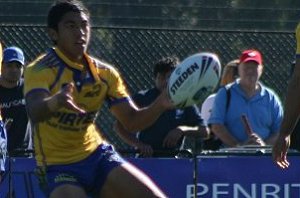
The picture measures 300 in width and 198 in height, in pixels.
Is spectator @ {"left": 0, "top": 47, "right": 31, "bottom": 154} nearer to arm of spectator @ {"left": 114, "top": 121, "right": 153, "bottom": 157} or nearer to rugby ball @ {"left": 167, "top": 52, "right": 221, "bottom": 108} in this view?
arm of spectator @ {"left": 114, "top": 121, "right": 153, "bottom": 157}

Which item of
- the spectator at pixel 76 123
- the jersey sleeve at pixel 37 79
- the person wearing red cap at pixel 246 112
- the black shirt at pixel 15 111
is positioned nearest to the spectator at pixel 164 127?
the person wearing red cap at pixel 246 112

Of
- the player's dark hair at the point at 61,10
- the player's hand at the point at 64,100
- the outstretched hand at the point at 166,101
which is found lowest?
the outstretched hand at the point at 166,101

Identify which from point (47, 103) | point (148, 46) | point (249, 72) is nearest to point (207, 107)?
point (249, 72)

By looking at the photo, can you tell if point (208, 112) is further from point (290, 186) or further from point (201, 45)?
point (201, 45)

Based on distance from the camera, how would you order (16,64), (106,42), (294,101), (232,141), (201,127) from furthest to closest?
(106,42), (16,64), (232,141), (201,127), (294,101)

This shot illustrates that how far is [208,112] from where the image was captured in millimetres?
12055

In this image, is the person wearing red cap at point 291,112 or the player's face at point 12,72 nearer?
the person wearing red cap at point 291,112

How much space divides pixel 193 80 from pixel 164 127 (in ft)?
10.0

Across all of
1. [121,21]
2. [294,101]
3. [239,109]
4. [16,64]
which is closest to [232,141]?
[239,109]

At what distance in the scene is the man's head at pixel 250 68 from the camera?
37.2ft

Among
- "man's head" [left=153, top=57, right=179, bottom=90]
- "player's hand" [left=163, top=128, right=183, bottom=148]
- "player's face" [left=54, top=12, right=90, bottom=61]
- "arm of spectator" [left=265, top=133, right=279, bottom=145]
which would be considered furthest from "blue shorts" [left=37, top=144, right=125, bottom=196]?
"arm of spectator" [left=265, top=133, right=279, bottom=145]

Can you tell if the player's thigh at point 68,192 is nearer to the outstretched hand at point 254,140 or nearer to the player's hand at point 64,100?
the player's hand at point 64,100

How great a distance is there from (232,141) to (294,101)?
297 cm

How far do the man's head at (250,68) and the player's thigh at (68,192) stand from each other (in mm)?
3584
